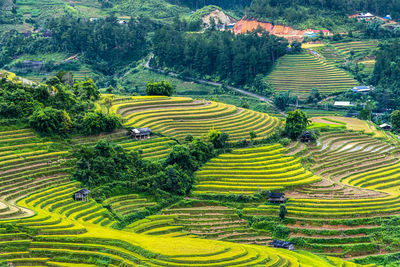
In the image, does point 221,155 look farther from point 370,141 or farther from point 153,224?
point 370,141

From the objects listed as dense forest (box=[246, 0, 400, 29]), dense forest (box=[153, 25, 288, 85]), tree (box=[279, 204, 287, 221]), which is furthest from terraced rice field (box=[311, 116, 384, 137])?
dense forest (box=[246, 0, 400, 29])

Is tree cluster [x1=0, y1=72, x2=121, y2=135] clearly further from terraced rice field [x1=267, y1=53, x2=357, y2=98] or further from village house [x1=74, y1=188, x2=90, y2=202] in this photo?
terraced rice field [x1=267, y1=53, x2=357, y2=98]

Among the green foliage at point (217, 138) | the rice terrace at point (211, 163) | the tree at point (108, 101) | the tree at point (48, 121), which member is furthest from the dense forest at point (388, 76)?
the tree at point (48, 121)

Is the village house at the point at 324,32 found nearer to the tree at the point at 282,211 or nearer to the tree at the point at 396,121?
the tree at the point at 396,121

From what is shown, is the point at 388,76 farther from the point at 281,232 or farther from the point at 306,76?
the point at 281,232

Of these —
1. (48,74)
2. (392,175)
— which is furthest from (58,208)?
(48,74)
